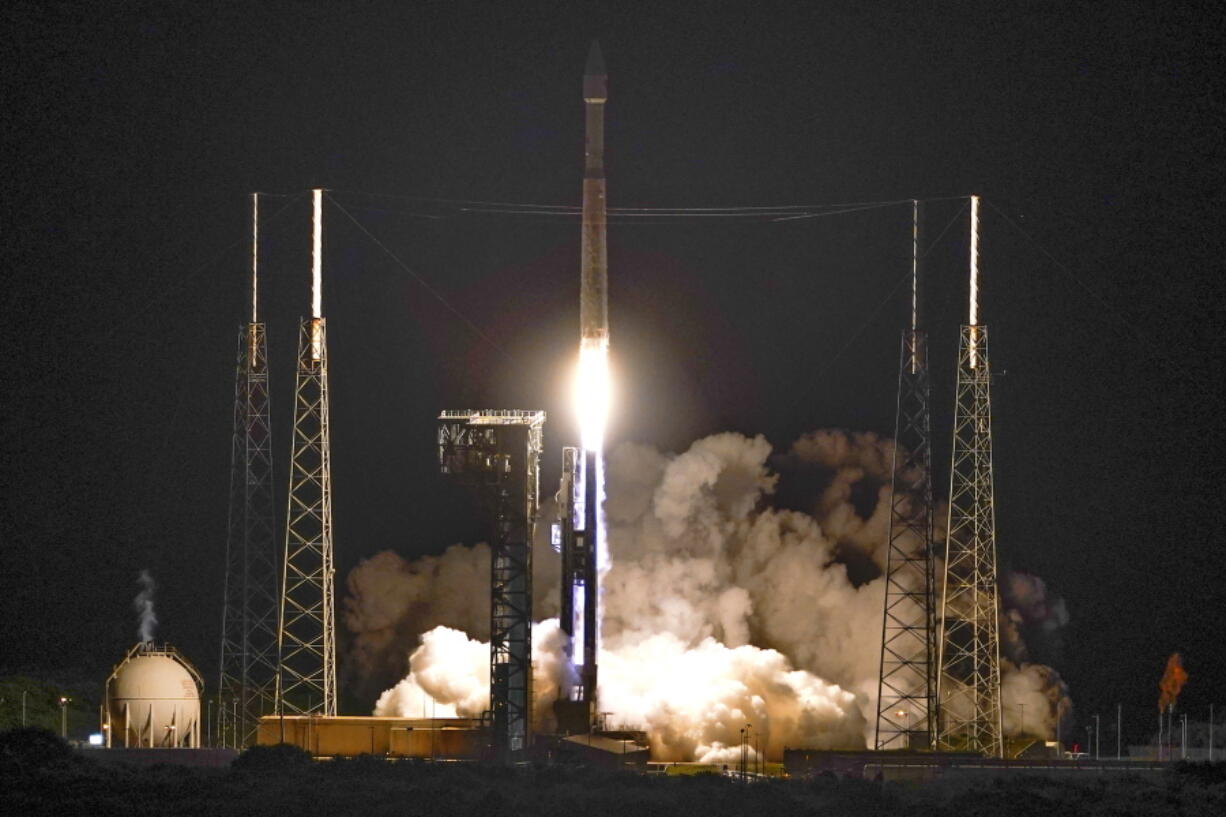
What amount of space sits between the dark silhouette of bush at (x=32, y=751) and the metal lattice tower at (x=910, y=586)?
19140mm

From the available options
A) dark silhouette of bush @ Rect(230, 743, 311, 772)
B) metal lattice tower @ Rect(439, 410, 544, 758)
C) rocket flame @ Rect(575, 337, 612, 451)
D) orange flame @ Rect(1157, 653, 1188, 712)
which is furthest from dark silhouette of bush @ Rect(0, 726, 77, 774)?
orange flame @ Rect(1157, 653, 1188, 712)

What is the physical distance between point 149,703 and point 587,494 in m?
12.4

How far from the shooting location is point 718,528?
78.7 m

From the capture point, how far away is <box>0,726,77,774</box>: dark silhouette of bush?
5709cm

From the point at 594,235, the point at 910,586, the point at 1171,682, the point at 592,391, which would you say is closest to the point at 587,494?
the point at 592,391

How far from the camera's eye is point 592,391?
68188 mm

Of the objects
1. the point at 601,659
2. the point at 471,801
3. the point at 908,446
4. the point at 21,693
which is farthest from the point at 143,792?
the point at 908,446

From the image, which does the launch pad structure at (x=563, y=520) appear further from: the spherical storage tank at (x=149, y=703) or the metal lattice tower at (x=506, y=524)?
the spherical storage tank at (x=149, y=703)

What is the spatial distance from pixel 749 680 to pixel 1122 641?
26566mm

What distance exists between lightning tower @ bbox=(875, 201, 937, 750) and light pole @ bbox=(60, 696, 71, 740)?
838 inches

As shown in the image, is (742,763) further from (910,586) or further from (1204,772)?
(910,586)

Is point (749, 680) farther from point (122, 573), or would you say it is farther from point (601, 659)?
point (122, 573)

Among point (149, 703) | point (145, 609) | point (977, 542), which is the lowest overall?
point (149, 703)

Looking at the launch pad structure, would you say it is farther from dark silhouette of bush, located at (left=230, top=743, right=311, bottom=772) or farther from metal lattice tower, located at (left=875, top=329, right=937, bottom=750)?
dark silhouette of bush, located at (left=230, top=743, right=311, bottom=772)
